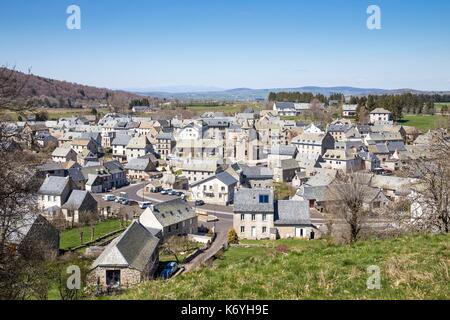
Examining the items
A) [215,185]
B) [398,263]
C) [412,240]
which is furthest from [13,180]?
[215,185]

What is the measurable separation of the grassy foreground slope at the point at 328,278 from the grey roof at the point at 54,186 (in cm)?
3879

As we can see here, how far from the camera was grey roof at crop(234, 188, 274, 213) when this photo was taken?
4044 centimetres

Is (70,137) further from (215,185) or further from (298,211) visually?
(298,211)

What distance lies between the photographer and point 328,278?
10500 mm

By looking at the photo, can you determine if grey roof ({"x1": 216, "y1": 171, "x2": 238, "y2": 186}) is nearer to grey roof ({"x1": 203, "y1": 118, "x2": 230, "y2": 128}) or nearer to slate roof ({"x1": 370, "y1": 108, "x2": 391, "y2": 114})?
grey roof ({"x1": 203, "y1": 118, "x2": 230, "y2": 128})

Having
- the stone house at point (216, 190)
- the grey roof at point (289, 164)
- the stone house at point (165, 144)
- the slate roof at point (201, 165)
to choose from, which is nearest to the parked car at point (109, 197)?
the stone house at point (216, 190)

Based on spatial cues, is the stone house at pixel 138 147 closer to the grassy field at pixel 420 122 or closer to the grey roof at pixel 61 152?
the grey roof at pixel 61 152

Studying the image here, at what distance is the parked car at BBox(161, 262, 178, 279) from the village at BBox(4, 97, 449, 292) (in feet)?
0.28

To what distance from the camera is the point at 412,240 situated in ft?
49.0

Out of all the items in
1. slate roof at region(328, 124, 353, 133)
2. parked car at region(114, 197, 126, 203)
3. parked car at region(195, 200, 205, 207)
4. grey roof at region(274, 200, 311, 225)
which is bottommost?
parked car at region(195, 200, 205, 207)

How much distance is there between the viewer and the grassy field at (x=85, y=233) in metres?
37.4

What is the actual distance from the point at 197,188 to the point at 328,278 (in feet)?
146

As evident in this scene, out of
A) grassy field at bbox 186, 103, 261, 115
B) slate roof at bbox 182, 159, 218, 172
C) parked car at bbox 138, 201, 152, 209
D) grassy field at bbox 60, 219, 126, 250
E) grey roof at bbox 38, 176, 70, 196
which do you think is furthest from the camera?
grassy field at bbox 186, 103, 261, 115

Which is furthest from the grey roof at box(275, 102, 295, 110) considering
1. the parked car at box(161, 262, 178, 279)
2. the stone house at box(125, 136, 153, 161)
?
the parked car at box(161, 262, 178, 279)
